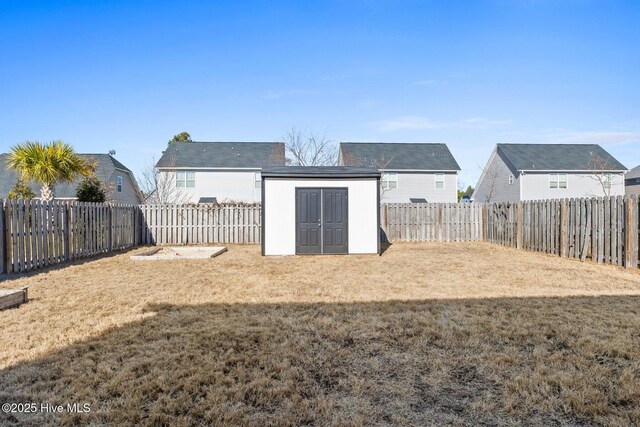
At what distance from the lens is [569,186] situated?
2692 cm

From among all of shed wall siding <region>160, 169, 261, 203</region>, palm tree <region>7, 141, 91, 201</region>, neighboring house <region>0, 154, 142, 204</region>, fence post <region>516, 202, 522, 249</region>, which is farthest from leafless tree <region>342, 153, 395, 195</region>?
palm tree <region>7, 141, 91, 201</region>

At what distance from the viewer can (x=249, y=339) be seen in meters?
3.80

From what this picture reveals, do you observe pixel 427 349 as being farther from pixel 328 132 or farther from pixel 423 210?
pixel 328 132

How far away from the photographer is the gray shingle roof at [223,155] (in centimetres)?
2512

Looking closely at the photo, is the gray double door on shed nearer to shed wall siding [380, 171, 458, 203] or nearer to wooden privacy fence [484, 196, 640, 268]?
wooden privacy fence [484, 196, 640, 268]

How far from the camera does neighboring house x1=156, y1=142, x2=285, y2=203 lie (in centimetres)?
2480

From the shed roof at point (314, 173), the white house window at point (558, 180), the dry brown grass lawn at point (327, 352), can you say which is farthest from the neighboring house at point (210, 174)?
the white house window at point (558, 180)

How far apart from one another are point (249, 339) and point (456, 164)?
85.3ft

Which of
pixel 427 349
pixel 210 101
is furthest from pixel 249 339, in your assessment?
pixel 210 101

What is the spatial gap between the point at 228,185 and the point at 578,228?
20.9m

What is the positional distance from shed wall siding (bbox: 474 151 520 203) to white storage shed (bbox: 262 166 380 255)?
1959 cm

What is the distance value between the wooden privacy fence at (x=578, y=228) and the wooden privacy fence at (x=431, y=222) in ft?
6.77

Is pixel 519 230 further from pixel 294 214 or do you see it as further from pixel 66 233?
pixel 66 233

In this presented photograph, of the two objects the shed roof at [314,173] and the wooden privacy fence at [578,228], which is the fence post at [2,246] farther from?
the wooden privacy fence at [578,228]
